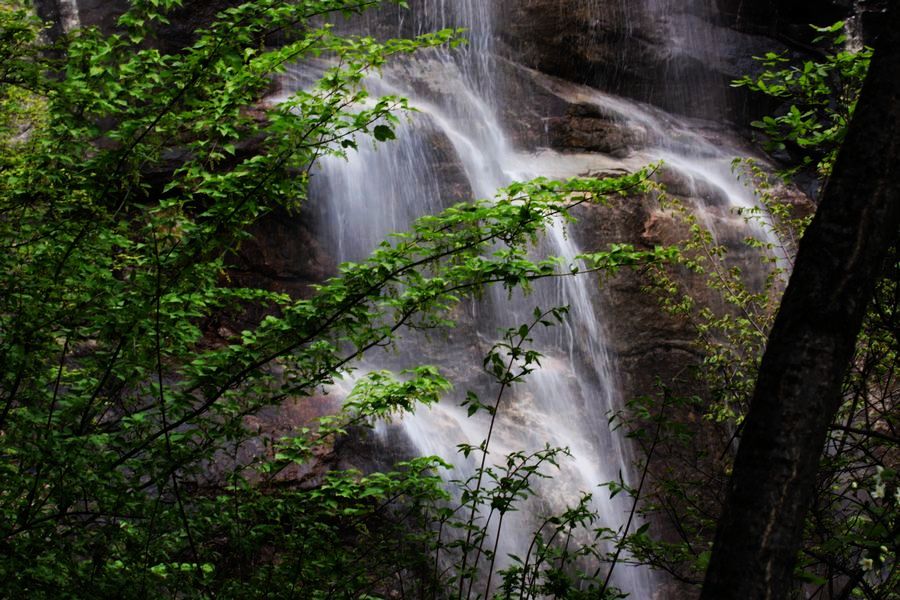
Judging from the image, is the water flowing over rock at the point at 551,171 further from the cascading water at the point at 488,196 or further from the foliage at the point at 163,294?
the foliage at the point at 163,294

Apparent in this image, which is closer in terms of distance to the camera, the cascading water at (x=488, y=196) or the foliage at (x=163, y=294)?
the foliage at (x=163, y=294)

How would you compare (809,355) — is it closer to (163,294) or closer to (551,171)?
(163,294)

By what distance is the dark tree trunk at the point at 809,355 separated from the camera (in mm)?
1980

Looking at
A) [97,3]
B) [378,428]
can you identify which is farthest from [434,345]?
[97,3]

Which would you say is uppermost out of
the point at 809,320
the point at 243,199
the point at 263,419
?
the point at 263,419

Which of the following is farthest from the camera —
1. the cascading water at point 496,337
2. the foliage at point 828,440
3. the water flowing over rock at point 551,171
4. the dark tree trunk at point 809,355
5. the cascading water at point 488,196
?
the water flowing over rock at point 551,171

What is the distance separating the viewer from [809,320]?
82.8 inches

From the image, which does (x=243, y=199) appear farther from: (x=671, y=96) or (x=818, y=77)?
(x=671, y=96)

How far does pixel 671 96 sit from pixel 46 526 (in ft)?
57.5

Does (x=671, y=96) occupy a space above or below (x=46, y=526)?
above

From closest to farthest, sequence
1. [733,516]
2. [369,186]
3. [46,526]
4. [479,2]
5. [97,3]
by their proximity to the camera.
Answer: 1. [733,516]
2. [46,526]
3. [369,186]
4. [97,3]
5. [479,2]

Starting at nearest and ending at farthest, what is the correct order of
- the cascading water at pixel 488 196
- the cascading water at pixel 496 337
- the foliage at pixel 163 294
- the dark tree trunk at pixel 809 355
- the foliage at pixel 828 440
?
the dark tree trunk at pixel 809 355 → the foliage at pixel 828 440 → the foliage at pixel 163 294 → the cascading water at pixel 496 337 → the cascading water at pixel 488 196

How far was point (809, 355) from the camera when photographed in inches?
82.0

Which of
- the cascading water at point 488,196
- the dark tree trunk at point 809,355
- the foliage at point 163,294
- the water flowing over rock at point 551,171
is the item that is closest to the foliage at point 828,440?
the dark tree trunk at point 809,355
